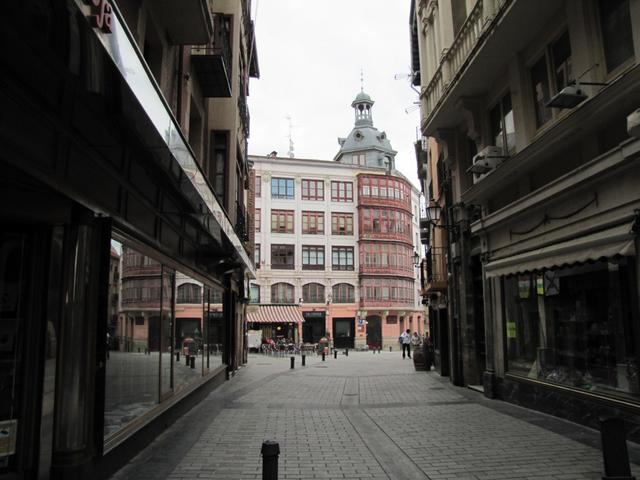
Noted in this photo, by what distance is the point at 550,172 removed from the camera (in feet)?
31.7

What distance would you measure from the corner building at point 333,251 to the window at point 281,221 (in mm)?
99

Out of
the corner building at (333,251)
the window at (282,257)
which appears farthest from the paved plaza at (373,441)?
the window at (282,257)

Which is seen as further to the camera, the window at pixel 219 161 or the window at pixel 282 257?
the window at pixel 282 257

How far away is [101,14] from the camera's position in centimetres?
343

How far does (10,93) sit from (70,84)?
0.45 metres

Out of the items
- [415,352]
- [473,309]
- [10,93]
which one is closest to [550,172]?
[473,309]

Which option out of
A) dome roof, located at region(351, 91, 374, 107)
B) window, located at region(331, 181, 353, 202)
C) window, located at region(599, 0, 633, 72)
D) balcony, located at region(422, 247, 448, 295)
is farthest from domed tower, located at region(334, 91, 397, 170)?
window, located at region(599, 0, 633, 72)

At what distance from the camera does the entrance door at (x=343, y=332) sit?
53.3 m

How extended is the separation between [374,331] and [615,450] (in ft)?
163

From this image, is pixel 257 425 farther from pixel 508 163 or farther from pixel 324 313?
pixel 324 313

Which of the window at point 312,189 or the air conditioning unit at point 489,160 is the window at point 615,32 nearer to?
the air conditioning unit at point 489,160

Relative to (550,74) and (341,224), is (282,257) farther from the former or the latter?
(550,74)

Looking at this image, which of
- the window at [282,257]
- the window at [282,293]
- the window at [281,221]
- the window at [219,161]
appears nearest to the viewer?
the window at [219,161]

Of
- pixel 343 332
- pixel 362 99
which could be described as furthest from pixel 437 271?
pixel 362 99
